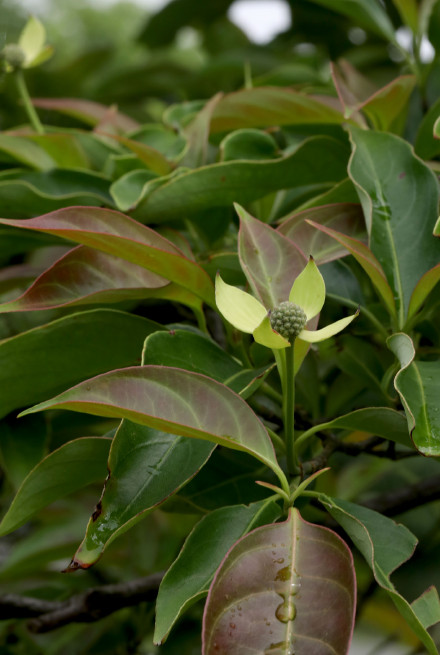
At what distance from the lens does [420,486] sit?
0.86 metres

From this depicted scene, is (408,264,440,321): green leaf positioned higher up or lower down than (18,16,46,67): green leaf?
lower down

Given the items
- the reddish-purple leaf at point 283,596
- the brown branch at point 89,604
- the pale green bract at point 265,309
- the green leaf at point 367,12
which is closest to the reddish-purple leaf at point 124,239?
the pale green bract at point 265,309

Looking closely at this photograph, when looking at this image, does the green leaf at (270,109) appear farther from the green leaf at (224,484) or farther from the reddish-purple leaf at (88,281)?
the green leaf at (224,484)

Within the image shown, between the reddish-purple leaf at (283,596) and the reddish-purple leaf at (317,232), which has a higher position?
the reddish-purple leaf at (317,232)

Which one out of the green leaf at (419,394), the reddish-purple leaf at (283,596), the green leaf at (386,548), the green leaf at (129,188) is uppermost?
the green leaf at (129,188)

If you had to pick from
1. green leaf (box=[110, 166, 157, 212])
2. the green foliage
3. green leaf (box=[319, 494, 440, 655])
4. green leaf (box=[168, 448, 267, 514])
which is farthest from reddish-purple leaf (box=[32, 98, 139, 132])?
green leaf (box=[319, 494, 440, 655])

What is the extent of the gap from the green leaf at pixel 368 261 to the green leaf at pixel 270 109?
0.23 metres

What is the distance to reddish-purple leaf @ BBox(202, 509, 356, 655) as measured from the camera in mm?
398

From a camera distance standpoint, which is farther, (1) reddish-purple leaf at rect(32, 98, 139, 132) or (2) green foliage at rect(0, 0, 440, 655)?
(1) reddish-purple leaf at rect(32, 98, 139, 132)

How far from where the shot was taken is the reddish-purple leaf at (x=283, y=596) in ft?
1.31

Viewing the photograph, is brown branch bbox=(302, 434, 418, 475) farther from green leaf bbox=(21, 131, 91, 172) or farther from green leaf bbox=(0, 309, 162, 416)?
green leaf bbox=(21, 131, 91, 172)

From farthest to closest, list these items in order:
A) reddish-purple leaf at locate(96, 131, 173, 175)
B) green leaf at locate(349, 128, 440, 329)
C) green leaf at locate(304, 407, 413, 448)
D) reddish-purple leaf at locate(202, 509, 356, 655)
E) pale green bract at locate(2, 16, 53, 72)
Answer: pale green bract at locate(2, 16, 53, 72) < reddish-purple leaf at locate(96, 131, 173, 175) < green leaf at locate(349, 128, 440, 329) < green leaf at locate(304, 407, 413, 448) < reddish-purple leaf at locate(202, 509, 356, 655)

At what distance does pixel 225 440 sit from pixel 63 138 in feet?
1.65

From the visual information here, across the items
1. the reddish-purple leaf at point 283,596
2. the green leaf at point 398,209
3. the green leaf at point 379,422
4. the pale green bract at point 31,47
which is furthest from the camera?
the pale green bract at point 31,47
